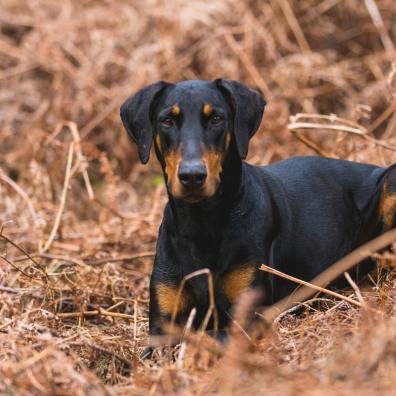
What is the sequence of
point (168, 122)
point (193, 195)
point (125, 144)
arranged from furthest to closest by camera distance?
point (125, 144)
point (168, 122)
point (193, 195)

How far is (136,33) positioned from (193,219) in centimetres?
611

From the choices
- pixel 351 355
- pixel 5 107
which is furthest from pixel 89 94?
pixel 351 355

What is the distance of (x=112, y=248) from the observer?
22.0ft

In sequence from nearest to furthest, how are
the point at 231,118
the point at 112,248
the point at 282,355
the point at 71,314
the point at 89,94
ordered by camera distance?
the point at 282,355 < the point at 231,118 < the point at 71,314 < the point at 112,248 < the point at 89,94

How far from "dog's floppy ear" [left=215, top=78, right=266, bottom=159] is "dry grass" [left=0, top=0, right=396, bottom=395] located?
97 centimetres

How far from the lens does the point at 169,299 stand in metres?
4.48

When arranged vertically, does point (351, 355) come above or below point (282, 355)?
above

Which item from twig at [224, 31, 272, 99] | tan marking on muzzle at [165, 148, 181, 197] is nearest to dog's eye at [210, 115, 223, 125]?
tan marking on muzzle at [165, 148, 181, 197]

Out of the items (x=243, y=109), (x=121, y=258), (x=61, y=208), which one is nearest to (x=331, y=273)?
(x=243, y=109)

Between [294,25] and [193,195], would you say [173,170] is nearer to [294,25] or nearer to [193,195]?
[193,195]

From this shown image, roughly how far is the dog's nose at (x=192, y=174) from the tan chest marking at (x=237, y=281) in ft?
2.00

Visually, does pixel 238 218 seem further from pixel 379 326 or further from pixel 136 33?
pixel 136 33

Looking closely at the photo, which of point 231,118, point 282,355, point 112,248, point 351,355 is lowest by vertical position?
point 112,248

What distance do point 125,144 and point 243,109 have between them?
5222mm
